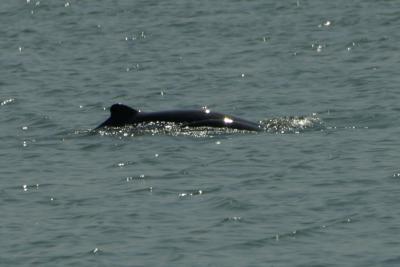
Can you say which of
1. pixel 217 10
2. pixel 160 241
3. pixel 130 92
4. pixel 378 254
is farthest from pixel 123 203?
pixel 217 10

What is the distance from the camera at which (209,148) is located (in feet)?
78.8

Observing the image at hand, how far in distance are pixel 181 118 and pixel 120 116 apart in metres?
1.03

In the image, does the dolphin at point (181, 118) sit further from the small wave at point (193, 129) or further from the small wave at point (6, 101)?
the small wave at point (6, 101)

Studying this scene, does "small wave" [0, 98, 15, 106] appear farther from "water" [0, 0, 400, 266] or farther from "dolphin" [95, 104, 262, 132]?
"dolphin" [95, 104, 262, 132]

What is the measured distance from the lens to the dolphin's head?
1019 inches

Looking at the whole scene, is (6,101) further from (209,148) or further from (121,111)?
(209,148)

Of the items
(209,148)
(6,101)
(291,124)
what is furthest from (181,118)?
(6,101)

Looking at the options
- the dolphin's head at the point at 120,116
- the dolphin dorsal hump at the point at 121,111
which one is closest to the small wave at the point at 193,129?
the dolphin's head at the point at 120,116

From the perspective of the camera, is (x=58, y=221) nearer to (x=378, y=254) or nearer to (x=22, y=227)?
(x=22, y=227)

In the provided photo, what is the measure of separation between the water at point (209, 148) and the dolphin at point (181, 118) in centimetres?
48

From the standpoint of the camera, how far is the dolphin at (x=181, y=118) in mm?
25609

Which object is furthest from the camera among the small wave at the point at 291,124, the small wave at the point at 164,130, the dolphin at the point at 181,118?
the dolphin at the point at 181,118

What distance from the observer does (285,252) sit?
56.6 ft

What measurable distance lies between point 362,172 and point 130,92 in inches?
433
